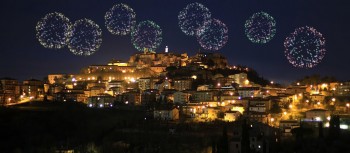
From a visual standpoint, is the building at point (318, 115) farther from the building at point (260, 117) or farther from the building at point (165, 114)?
the building at point (165, 114)

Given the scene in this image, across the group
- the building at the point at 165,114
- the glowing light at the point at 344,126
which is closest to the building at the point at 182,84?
the building at the point at 165,114

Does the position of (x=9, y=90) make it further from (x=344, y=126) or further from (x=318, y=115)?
(x=344, y=126)

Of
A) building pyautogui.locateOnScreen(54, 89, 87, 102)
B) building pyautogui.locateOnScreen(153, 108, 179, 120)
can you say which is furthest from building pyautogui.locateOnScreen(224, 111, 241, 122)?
building pyautogui.locateOnScreen(54, 89, 87, 102)

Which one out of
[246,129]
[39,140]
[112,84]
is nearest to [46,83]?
[112,84]

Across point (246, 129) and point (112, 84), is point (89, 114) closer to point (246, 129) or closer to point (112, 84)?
point (112, 84)

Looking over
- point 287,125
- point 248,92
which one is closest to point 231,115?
point 287,125

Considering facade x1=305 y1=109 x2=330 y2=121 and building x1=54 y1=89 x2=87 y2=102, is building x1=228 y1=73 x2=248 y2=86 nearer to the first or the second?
building x1=54 y1=89 x2=87 y2=102
